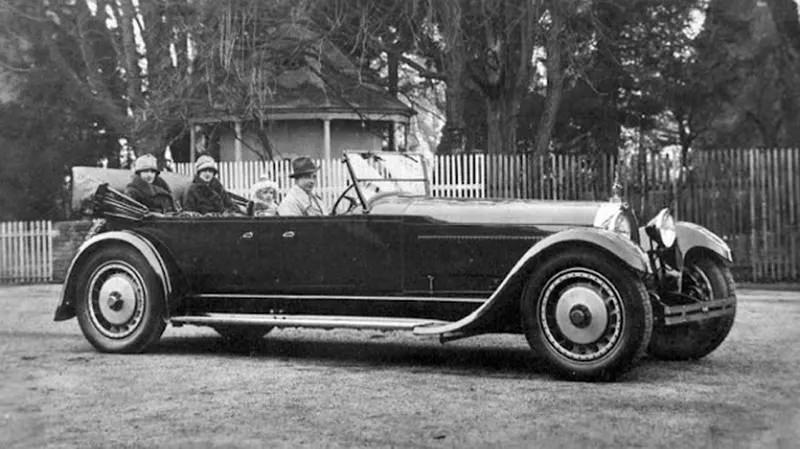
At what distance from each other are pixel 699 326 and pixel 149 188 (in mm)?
4874

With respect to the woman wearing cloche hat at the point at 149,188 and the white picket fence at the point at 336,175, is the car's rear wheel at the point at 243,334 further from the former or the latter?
the white picket fence at the point at 336,175

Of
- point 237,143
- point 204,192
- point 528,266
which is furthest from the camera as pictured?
point 237,143

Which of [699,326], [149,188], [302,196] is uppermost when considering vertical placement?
[149,188]

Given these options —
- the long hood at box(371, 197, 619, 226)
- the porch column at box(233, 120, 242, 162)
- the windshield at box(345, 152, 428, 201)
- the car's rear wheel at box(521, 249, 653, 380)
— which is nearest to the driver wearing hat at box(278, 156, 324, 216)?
the windshield at box(345, 152, 428, 201)

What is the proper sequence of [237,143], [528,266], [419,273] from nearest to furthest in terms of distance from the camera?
1. [528,266]
2. [419,273]
3. [237,143]

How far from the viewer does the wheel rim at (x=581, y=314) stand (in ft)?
25.1

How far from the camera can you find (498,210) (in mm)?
8492

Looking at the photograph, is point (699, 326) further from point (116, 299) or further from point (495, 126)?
point (495, 126)

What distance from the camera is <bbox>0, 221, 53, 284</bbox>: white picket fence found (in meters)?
21.5

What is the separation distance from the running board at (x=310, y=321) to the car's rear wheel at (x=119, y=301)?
24 cm

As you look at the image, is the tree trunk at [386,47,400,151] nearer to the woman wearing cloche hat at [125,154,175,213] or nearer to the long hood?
the woman wearing cloche hat at [125,154,175,213]

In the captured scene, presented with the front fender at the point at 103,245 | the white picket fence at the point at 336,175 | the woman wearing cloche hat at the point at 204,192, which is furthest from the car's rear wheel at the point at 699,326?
the white picket fence at the point at 336,175

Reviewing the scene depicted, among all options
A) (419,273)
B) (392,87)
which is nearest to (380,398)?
(419,273)

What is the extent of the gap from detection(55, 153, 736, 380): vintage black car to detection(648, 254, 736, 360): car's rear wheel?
1 cm
